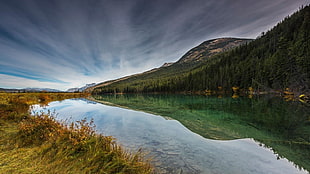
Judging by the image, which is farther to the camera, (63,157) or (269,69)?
(269,69)

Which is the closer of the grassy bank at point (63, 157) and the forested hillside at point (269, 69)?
the grassy bank at point (63, 157)

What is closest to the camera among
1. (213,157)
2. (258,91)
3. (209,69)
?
(213,157)

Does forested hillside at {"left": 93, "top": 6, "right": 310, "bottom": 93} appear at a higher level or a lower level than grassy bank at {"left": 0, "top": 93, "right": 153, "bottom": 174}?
higher

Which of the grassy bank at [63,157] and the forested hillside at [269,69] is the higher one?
the forested hillside at [269,69]

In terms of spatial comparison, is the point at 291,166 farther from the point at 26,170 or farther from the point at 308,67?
the point at 308,67

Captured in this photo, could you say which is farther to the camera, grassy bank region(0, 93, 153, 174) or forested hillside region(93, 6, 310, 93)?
forested hillside region(93, 6, 310, 93)

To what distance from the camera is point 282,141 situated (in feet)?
24.3

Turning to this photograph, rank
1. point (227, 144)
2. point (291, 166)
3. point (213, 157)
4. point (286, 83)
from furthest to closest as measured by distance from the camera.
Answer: point (286, 83)
point (227, 144)
point (213, 157)
point (291, 166)

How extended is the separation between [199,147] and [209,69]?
100 meters

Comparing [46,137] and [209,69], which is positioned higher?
[209,69]

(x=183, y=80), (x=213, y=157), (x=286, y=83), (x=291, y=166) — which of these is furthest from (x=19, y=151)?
(x=183, y=80)

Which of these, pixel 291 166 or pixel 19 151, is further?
pixel 291 166

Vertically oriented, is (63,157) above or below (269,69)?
below

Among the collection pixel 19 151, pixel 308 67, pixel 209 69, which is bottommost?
pixel 19 151
